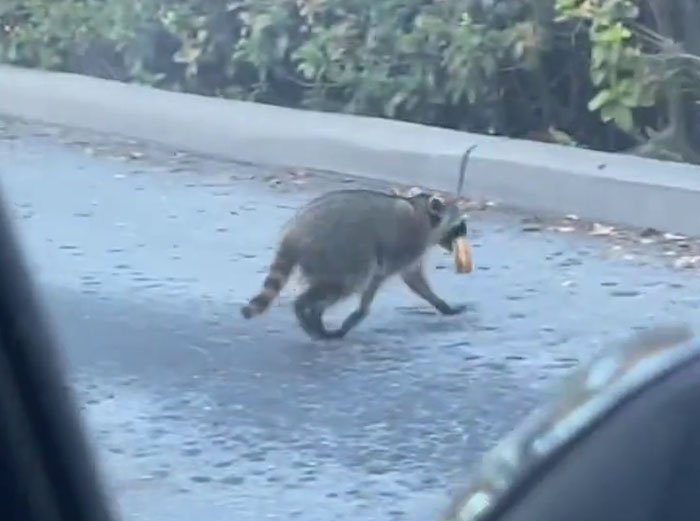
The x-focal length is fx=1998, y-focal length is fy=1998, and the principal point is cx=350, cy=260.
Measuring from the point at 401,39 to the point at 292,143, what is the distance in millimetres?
956

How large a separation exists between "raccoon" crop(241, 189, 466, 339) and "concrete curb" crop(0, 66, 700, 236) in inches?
66.1

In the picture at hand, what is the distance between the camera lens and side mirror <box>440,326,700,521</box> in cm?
148

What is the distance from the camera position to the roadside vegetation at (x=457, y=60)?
30.9ft

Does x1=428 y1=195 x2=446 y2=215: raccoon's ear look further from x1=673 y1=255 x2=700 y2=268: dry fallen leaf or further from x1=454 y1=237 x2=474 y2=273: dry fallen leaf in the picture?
x1=673 y1=255 x2=700 y2=268: dry fallen leaf

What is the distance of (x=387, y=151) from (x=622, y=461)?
25.2ft

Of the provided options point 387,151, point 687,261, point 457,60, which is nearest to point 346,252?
point 687,261

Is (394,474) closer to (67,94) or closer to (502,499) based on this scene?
(502,499)

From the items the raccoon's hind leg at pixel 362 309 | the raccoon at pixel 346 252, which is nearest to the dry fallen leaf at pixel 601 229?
the raccoon at pixel 346 252

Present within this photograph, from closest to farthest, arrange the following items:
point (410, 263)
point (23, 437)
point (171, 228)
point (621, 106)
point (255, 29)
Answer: point (23, 437) → point (410, 263) → point (171, 228) → point (621, 106) → point (255, 29)

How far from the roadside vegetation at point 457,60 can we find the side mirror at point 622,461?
7.88 metres


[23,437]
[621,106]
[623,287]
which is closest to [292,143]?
[621,106]

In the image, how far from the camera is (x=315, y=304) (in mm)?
6480

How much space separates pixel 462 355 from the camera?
6.28m

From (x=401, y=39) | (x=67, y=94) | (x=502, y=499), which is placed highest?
(x=502, y=499)
